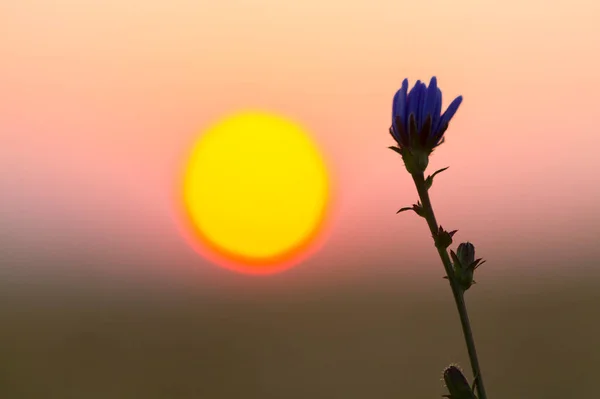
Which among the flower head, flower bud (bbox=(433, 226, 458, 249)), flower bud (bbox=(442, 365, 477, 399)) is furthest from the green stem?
flower bud (bbox=(442, 365, 477, 399))

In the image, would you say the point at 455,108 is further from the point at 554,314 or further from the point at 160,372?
the point at 554,314

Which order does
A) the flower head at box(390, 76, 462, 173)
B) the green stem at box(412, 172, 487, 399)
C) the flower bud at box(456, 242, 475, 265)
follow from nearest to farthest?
1. the green stem at box(412, 172, 487, 399)
2. the flower bud at box(456, 242, 475, 265)
3. the flower head at box(390, 76, 462, 173)

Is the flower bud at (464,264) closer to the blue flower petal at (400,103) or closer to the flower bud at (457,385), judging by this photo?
the flower bud at (457,385)

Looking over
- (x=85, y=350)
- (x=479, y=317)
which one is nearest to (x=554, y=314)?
(x=479, y=317)

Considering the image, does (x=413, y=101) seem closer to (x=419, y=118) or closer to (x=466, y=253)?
(x=419, y=118)

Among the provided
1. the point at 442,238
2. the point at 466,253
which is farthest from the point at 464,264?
the point at 442,238

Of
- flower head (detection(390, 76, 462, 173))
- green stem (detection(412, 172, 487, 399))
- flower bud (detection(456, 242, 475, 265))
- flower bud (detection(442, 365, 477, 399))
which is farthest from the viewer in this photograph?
flower head (detection(390, 76, 462, 173))

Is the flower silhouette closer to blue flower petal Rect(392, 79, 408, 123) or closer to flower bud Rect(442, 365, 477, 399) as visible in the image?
blue flower petal Rect(392, 79, 408, 123)
